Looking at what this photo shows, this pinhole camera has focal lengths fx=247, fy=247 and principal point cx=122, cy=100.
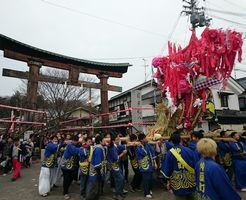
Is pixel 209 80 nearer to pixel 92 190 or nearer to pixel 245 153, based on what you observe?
pixel 245 153

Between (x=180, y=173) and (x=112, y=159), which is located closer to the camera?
(x=180, y=173)

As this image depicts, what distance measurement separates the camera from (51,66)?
16250 millimetres

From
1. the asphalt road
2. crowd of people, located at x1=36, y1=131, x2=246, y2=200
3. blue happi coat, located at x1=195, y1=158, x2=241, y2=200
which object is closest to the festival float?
crowd of people, located at x1=36, y1=131, x2=246, y2=200

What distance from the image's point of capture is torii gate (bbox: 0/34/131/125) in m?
14.2

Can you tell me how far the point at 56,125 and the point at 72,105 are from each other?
726cm

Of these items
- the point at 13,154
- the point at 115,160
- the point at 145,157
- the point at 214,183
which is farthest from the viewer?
the point at 13,154

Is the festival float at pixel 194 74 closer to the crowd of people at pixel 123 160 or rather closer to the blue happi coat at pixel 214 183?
the crowd of people at pixel 123 160

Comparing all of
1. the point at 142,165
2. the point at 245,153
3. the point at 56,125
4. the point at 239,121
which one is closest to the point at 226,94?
the point at 239,121

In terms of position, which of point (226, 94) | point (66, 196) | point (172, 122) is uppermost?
point (226, 94)

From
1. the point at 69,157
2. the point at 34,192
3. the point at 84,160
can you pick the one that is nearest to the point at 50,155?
the point at 69,157

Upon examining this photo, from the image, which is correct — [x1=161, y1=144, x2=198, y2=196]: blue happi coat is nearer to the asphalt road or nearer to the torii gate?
the asphalt road

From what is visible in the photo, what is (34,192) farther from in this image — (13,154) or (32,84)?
(32,84)

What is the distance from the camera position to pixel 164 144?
8.06m

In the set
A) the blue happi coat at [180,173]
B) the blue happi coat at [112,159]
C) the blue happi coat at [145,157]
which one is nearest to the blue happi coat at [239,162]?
the blue happi coat at [145,157]
